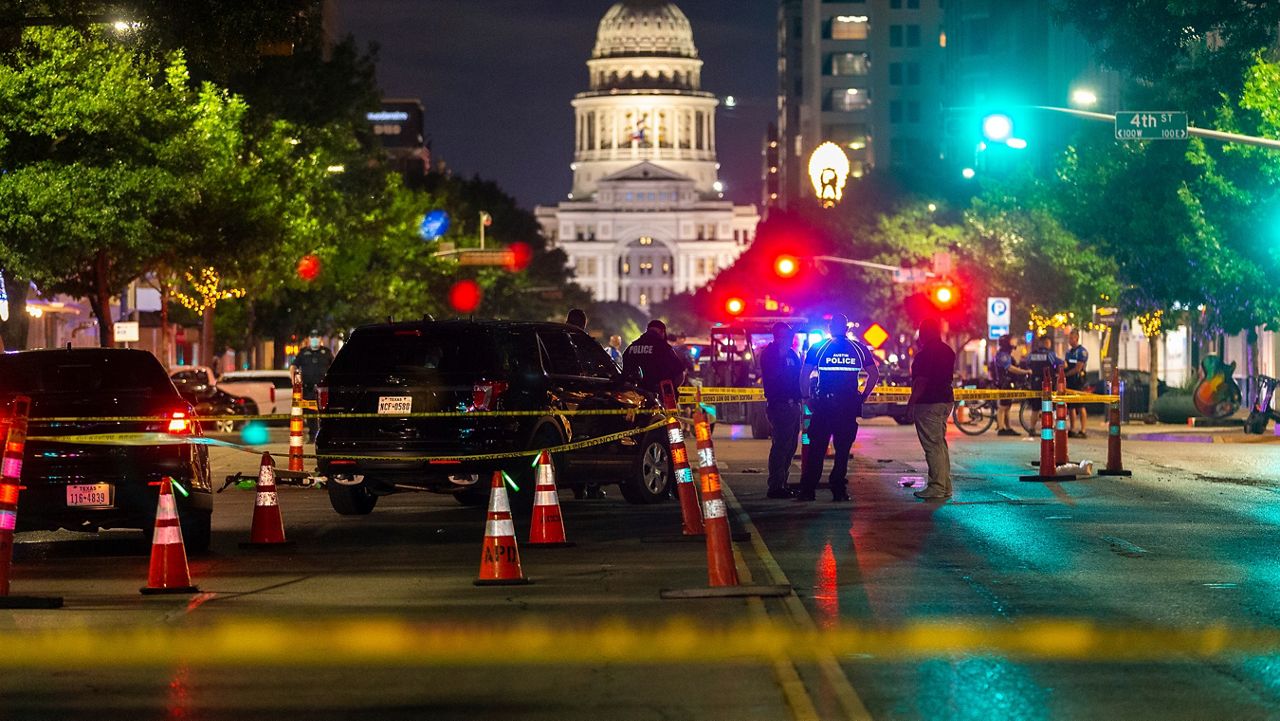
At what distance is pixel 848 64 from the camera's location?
17050 cm

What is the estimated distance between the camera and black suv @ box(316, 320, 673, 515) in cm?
1828

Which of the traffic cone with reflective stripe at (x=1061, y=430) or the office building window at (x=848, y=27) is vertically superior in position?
the office building window at (x=848, y=27)

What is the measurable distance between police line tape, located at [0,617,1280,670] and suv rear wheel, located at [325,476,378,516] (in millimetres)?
7831

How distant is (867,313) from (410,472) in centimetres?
7944

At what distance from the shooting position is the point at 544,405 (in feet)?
61.6

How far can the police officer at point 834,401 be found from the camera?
2075 centimetres

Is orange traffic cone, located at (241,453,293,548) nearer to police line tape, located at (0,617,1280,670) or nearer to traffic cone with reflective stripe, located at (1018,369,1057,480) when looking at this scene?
police line tape, located at (0,617,1280,670)

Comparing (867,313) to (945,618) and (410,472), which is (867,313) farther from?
(945,618)

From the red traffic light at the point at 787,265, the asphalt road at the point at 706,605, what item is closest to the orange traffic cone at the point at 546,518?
the asphalt road at the point at 706,605

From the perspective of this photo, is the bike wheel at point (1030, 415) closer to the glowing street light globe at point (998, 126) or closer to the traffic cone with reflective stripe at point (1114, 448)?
the glowing street light globe at point (998, 126)

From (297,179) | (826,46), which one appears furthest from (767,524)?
(826,46)

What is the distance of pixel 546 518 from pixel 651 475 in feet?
15.8

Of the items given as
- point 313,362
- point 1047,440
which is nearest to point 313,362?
point 313,362

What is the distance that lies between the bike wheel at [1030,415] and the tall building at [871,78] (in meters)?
122
